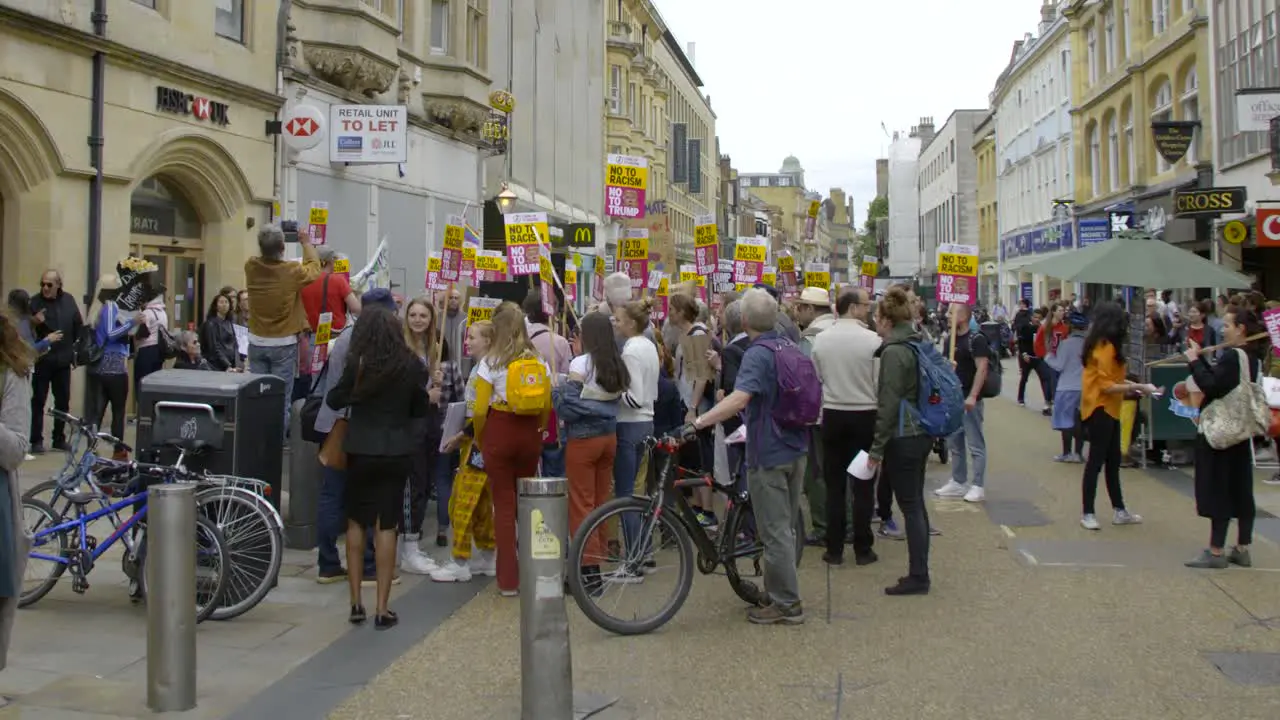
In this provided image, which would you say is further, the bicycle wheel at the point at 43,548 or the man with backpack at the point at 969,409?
the man with backpack at the point at 969,409

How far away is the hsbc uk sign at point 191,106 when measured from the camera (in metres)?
14.6

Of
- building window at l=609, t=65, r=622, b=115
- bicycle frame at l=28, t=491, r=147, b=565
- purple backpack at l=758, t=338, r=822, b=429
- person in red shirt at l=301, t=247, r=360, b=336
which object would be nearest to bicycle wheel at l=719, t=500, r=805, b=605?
purple backpack at l=758, t=338, r=822, b=429

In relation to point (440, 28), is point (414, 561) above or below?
below

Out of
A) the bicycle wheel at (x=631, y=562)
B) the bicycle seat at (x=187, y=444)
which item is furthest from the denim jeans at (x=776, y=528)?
the bicycle seat at (x=187, y=444)

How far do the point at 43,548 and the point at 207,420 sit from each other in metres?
1.13

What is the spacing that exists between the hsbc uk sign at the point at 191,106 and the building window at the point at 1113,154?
27.0 m

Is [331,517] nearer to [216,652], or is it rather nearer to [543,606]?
[216,652]

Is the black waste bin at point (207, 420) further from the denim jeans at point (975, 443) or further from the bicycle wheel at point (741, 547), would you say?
the denim jeans at point (975, 443)

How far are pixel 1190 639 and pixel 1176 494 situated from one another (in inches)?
216

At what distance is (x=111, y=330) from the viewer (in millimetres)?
11344

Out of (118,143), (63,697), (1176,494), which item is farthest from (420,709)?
(118,143)

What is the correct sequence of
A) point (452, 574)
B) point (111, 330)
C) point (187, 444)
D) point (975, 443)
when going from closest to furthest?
point (187, 444)
point (452, 574)
point (975, 443)
point (111, 330)

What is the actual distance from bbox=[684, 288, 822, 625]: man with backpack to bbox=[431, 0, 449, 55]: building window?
18.7 metres

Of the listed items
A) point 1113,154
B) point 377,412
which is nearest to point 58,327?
point 377,412
